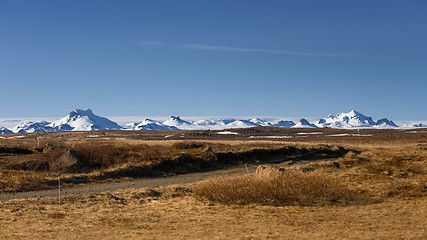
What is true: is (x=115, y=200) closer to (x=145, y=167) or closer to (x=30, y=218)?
(x=30, y=218)

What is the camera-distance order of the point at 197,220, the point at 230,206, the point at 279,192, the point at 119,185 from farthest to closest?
the point at 119,185 < the point at 279,192 < the point at 230,206 < the point at 197,220

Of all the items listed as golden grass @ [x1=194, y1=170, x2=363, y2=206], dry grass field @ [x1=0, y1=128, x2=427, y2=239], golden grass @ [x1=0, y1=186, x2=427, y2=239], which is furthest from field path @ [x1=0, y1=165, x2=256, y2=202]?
golden grass @ [x1=194, y1=170, x2=363, y2=206]

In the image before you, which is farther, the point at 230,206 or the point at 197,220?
the point at 230,206

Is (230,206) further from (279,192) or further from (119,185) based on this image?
(119,185)

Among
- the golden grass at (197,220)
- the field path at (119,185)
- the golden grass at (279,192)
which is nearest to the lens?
the golden grass at (197,220)

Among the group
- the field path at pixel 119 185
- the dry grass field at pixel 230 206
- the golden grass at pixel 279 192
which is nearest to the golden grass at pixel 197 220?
the dry grass field at pixel 230 206

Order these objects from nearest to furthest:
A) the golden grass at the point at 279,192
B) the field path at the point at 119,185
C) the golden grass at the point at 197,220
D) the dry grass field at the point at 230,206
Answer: the golden grass at the point at 197,220 → the dry grass field at the point at 230,206 → the golden grass at the point at 279,192 → the field path at the point at 119,185

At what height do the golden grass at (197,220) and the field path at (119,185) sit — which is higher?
the field path at (119,185)

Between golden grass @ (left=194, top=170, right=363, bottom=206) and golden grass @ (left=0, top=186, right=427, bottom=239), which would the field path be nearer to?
golden grass @ (left=0, top=186, right=427, bottom=239)

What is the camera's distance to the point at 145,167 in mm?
46531

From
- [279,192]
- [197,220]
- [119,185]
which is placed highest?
[279,192]

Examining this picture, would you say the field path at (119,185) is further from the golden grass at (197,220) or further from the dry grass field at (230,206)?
the golden grass at (197,220)

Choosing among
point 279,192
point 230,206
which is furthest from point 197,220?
point 279,192

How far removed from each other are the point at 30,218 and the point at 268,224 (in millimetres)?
10842
